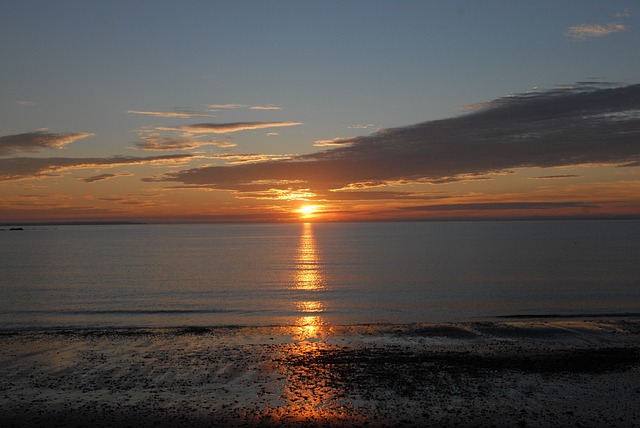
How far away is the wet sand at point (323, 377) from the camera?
53.9ft

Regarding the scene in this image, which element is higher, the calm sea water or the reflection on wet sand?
the reflection on wet sand

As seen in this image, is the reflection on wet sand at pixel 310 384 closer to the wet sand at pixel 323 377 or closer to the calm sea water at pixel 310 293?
the wet sand at pixel 323 377

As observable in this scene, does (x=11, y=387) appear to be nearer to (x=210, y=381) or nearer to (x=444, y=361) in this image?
(x=210, y=381)

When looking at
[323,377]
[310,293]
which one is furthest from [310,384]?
[310,293]

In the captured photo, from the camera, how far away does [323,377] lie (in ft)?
67.8

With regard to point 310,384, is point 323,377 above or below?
below

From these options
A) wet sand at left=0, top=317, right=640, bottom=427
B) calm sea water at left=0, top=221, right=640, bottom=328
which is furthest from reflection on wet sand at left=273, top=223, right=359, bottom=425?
calm sea water at left=0, top=221, right=640, bottom=328

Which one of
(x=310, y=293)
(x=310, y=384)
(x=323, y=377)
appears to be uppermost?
(x=310, y=384)

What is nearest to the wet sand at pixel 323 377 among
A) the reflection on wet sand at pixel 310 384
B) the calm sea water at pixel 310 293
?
the reflection on wet sand at pixel 310 384

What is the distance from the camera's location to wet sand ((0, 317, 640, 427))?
16438 mm

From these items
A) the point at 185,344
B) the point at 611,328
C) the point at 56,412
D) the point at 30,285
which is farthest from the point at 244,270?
the point at 56,412

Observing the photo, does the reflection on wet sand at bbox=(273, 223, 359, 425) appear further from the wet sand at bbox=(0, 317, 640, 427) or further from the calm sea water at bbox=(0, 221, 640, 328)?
the calm sea water at bbox=(0, 221, 640, 328)

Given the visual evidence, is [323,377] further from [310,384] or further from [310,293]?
[310,293]

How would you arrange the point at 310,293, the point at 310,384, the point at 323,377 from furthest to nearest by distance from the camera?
the point at 310,293 → the point at 323,377 → the point at 310,384
